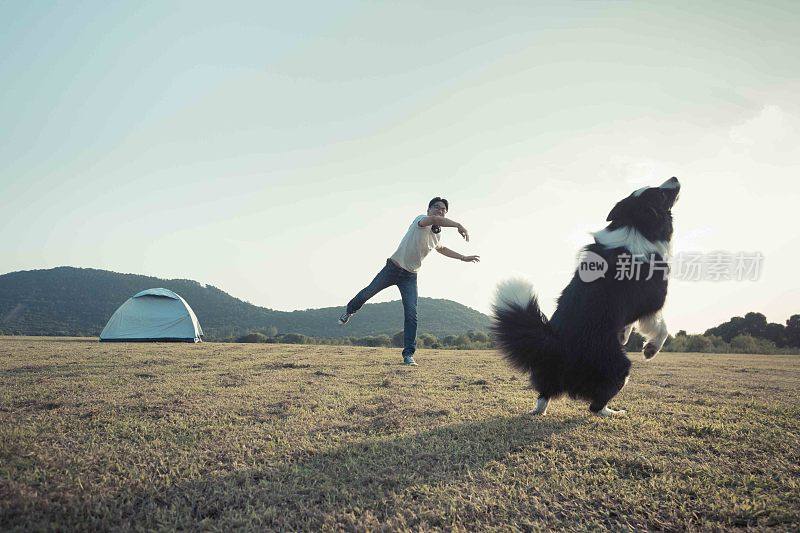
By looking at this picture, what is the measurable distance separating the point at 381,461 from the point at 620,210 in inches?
123

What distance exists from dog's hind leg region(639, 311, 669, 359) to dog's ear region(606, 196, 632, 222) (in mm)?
928

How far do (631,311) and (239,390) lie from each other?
3.73 metres

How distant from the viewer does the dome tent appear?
654 inches

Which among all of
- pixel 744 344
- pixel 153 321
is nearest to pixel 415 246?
pixel 153 321

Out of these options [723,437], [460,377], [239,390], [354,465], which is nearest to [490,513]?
[354,465]

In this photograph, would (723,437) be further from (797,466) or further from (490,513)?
(490,513)

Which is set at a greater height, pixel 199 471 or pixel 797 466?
pixel 797 466

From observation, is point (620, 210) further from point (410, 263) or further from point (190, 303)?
point (190, 303)

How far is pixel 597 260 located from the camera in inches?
138

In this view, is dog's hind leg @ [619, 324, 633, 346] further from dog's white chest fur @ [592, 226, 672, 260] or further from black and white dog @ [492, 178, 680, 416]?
dog's white chest fur @ [592, 226, 672, 260]

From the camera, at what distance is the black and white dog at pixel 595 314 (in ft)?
10.8

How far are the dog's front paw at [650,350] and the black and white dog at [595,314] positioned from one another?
42 cm

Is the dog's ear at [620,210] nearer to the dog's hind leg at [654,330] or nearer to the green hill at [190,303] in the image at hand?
the dog's hind leg at [654,330]

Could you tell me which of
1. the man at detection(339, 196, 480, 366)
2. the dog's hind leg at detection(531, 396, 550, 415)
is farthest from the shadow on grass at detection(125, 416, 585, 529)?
the man at detection(339, 196, 480, 366)
